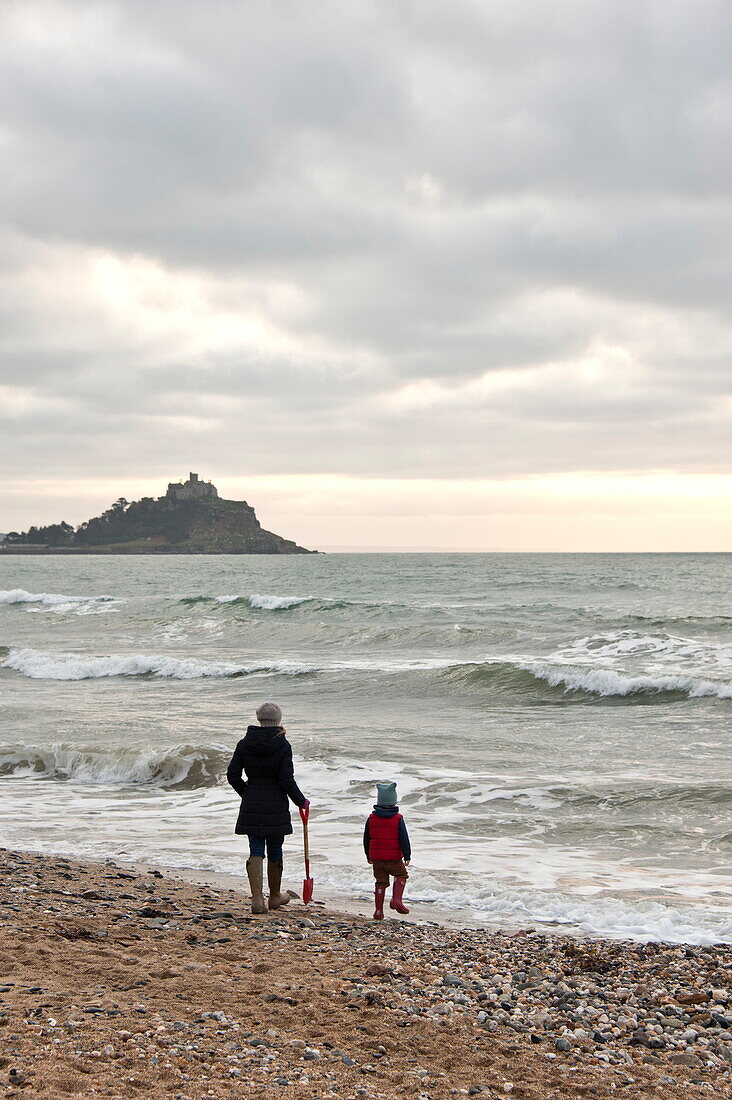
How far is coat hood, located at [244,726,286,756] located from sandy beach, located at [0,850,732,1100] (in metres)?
1.38

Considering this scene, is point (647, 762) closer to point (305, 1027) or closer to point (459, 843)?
point (459, 843)

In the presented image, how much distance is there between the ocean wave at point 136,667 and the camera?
25.9 metres

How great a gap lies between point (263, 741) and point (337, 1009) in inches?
104

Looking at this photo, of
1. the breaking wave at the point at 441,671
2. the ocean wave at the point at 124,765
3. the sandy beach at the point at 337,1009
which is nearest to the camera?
the sandy beach at the point at 337,1009

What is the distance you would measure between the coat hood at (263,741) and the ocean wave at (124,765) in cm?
627

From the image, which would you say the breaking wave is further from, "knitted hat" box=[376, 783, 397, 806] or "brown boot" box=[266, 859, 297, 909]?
"brown boot" box=[266, 859, 297, 909]

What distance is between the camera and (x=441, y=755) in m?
14.8

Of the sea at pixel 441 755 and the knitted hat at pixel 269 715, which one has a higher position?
the knitted hat at pixel 269 715

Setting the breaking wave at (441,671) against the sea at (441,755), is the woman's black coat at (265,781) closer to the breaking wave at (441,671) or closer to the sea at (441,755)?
the sea at (441,755)

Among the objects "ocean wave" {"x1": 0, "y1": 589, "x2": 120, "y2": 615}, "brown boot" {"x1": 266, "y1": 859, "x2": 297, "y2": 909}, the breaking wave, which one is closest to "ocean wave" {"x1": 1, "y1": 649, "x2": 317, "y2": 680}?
the breaking wave

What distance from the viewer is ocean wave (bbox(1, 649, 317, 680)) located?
2586 centimetres

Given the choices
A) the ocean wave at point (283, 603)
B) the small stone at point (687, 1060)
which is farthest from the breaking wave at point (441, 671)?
the small stone at point (687, 1060)

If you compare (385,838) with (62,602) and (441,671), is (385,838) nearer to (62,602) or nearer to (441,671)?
(441,671)

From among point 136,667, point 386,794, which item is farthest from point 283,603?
point 386,794
